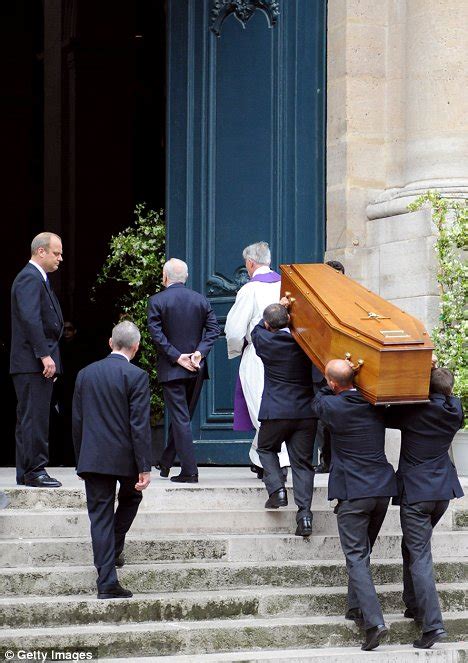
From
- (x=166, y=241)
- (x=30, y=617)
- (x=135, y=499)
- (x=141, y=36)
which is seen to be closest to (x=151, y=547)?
(x=135, y=499)

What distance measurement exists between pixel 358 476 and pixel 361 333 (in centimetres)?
75

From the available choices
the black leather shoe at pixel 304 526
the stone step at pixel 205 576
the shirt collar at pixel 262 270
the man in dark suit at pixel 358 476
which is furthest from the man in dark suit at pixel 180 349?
the man in dark suit at pixel 358 476

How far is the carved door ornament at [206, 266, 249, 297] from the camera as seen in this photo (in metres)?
10.4

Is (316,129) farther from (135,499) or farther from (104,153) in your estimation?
(104,153)

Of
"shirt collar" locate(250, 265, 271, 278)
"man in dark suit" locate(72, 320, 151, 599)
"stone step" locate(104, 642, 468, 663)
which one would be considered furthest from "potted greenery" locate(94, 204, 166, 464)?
"stone step" locate(104, 642, 468, 663)

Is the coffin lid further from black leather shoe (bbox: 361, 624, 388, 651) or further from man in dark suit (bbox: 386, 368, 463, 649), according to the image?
black leather shoe (bbox: 361, 624, 388, 651)

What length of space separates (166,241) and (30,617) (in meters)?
4.57

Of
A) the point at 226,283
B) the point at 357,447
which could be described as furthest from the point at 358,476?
the point at 226,283

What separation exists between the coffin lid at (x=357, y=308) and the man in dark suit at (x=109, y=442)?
1172mm

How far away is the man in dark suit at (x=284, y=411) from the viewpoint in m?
7.92

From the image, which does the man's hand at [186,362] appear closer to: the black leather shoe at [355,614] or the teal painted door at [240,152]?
the teal painted door at [240,152]

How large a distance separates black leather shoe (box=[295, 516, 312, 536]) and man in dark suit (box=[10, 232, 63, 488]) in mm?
1532

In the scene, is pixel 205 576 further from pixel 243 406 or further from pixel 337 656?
pixel 243 406

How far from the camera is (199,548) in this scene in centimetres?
770
